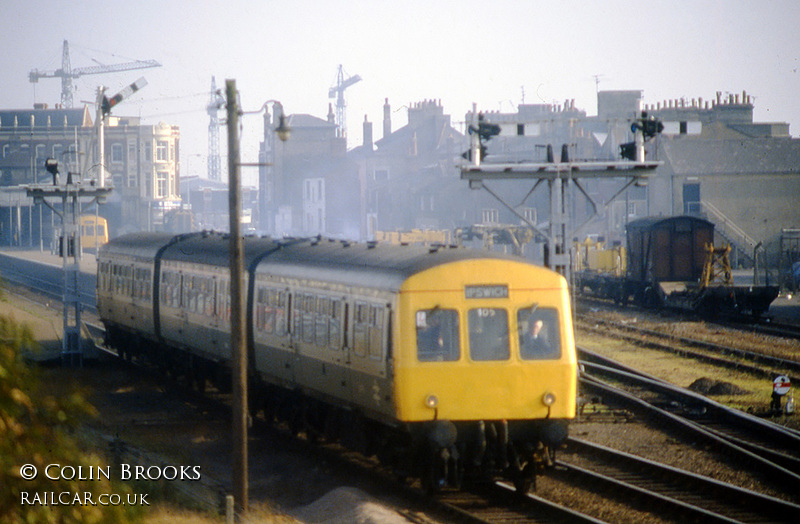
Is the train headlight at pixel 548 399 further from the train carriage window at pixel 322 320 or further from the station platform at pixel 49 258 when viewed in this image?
the station platform at pixel 49 258

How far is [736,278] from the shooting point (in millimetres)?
50594

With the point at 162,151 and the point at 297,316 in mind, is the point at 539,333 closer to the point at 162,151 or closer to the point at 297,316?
the point at 297,316

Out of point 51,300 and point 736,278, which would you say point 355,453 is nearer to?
point 51,300

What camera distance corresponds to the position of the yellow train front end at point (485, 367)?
12.5 m

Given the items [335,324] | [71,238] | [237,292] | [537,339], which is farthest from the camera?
[71,238]

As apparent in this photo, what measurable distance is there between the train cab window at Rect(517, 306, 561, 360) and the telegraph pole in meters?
3.46

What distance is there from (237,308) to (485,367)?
3118mm

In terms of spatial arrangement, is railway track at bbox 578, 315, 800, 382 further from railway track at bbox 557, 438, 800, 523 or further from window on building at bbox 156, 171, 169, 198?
window on building at bbox 156, 171, 169, 198

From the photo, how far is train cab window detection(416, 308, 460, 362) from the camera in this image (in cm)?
1261

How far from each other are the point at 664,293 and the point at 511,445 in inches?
1101

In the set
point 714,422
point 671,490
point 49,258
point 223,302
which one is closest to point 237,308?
point 671,490

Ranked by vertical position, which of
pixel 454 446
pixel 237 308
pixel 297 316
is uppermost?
pixel 237 308

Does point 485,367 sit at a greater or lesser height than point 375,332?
lesser

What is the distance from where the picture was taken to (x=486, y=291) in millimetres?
12758
